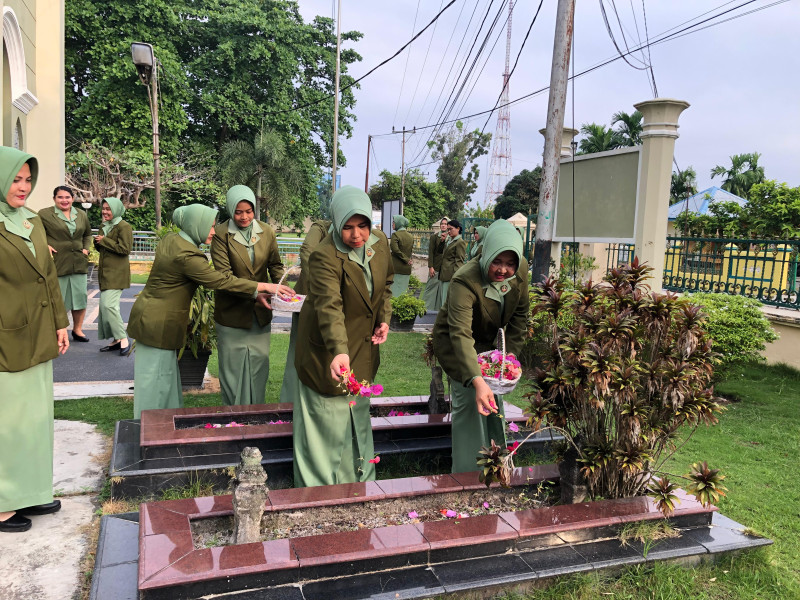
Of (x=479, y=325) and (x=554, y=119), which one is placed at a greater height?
(x=554, y=119)

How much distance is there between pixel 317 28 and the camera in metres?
25.2

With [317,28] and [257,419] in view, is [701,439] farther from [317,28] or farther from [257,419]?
[317,28]

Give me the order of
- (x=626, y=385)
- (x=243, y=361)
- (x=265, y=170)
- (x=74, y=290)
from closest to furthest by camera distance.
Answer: (x=626, y=385) → (x=243, y=361) → (x=74, y=290) → (x=265, y=170)

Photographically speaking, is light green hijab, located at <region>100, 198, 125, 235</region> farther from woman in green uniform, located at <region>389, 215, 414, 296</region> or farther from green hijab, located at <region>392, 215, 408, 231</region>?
green hijab, located at <region>392, 215, 408, 231</region>

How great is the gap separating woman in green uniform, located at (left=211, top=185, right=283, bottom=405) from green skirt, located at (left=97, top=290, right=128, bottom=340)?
10.1 feet

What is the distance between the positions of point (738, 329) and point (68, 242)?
749cm

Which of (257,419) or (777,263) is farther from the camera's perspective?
(777,263)

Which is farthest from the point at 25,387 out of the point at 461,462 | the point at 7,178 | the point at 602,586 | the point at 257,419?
the point at 602,586

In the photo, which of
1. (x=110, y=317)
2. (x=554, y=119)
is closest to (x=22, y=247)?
(x=110, y=317)

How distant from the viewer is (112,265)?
24.1 feet

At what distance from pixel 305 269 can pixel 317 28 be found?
76.9 ft

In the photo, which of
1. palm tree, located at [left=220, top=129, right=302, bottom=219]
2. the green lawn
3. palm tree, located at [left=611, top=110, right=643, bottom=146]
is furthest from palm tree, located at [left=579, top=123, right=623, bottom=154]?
the green lawn

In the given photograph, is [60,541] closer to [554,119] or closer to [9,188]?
[9,188]

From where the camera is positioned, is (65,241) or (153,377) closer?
(153,377)
